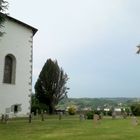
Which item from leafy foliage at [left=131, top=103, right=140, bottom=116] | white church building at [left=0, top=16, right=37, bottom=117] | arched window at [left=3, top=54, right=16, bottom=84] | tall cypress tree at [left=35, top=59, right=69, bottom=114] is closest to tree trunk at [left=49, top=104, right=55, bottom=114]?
tall cypress tree at [left=35, top=59, right=69, bottom=114]

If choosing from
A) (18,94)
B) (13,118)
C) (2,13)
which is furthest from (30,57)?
(2,13)

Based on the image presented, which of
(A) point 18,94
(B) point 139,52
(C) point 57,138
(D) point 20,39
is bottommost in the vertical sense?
(C) point 57,138

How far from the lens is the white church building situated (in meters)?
32.8

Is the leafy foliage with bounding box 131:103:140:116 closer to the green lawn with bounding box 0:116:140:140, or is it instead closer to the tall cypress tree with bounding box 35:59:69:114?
the tall cypress tree with bounding box 35:59:69:114

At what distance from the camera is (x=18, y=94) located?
33.9 metres

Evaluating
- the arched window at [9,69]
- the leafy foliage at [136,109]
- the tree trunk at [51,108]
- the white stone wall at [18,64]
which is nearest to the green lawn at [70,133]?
the white stone wall at [18,64]

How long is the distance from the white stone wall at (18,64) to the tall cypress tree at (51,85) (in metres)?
18.4

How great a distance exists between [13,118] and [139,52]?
1215cm

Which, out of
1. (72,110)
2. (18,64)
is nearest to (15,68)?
(18,64)

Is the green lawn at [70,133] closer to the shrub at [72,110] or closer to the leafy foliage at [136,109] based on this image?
the leafy foliage at [136,109]

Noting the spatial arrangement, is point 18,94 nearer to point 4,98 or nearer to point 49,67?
point 4,98

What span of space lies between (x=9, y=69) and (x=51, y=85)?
2040cm

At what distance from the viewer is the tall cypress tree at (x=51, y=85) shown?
175ft

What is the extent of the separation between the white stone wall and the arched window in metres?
0.32
